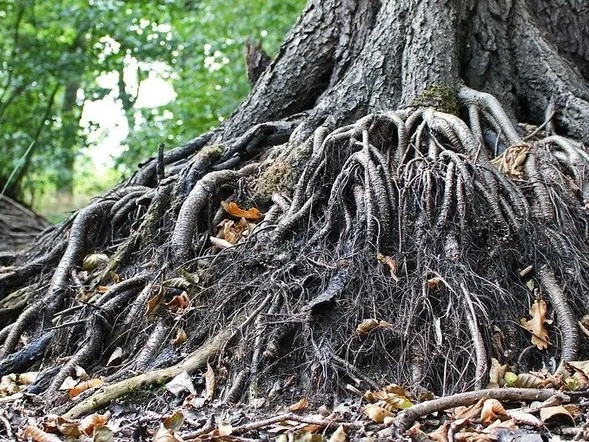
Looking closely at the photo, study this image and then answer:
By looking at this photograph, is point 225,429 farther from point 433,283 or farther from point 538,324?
point 538,324

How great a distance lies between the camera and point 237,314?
3537 millimetres

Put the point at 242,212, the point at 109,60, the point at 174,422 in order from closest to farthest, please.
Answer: the point at 174,422 < the point at 242,212 < the point at 109,60

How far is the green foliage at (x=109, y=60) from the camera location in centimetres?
Answer: 964

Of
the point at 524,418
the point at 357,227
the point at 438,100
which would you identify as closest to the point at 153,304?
the point at 357,227

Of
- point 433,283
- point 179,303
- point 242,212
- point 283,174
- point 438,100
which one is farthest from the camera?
point 438,100

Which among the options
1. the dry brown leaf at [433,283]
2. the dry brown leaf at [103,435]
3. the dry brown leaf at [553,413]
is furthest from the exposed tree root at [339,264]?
the dry brown leaf at [103,435]

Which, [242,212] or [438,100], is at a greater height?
[438,100]

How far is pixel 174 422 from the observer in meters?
2.81

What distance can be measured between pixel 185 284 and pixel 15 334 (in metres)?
1.15

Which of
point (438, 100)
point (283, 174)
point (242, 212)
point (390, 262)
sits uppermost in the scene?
point (438, 100)

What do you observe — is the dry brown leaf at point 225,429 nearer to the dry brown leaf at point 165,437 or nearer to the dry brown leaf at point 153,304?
the dry brown leaf at point 165,437

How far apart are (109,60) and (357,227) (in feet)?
24.6

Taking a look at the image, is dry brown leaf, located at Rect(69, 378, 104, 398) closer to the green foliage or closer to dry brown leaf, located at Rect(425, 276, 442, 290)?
dry brown leaf, located at Rect(425, 276, 442, 290)

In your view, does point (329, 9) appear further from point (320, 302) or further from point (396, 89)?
point (320, 302)
